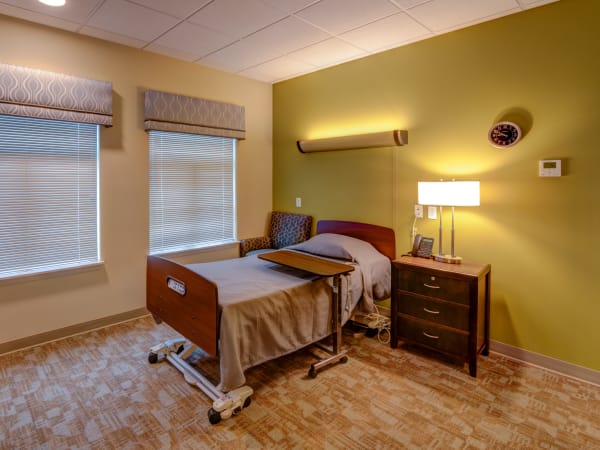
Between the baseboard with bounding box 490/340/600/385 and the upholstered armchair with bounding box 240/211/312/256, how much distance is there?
218 cm

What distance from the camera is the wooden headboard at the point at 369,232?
351 centimetres

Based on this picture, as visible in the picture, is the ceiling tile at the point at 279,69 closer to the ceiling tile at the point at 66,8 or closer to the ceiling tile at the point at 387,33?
the ceiling tile at the point at 387,33

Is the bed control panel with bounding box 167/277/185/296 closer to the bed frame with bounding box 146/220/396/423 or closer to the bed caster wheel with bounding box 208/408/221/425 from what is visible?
the bed frame with bounding box 146/220/396/423

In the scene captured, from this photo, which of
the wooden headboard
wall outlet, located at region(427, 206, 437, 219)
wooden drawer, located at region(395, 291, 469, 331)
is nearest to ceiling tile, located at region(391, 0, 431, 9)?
wall outlet, located at region(427, 206, 437, 219)

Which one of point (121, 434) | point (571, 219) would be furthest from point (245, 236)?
point (571, 219)

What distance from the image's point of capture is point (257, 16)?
9.11ft

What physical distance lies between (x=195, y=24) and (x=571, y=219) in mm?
3158

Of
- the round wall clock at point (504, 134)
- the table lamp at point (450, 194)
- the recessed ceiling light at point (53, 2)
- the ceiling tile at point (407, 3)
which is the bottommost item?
the table lamp at point (450, 194)

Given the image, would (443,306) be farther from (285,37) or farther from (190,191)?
(190,191)

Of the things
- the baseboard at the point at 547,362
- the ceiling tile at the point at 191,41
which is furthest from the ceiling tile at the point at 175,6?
the baseboard at the point at 547,362

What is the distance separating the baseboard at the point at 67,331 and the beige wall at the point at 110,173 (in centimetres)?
4

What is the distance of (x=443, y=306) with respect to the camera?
270 centimetres

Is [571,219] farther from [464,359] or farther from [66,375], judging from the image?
[66,375]

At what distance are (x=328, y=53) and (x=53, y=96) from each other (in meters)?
2.40
